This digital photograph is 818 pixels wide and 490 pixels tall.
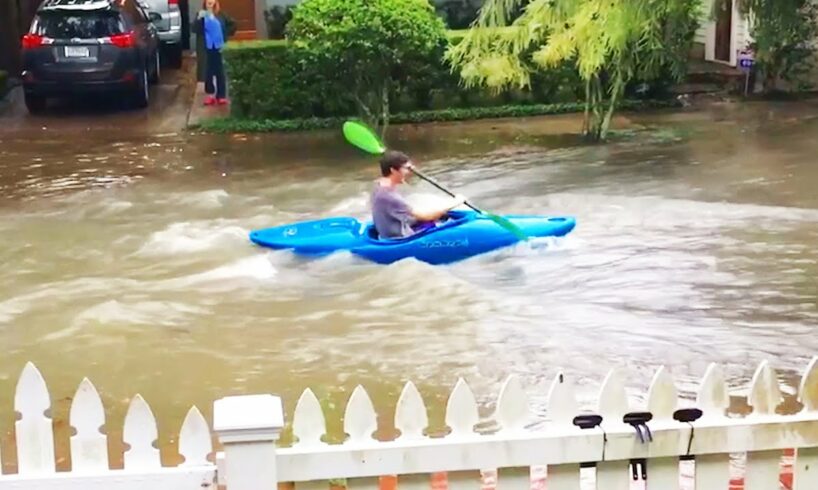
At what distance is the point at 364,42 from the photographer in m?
13.9

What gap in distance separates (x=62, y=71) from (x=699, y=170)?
30.8 ft

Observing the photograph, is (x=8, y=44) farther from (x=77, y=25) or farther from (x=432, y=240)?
(x=432, y=240)

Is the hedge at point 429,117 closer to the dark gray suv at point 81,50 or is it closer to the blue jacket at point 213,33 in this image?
the blue jacket at point 213,33

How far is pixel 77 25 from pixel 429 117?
536cm

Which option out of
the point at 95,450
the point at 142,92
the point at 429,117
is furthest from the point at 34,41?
the point at 95,450

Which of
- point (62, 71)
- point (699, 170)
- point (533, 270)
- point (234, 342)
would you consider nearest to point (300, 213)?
point (533, 270)

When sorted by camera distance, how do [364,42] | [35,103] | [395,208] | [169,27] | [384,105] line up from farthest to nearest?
1. [169,27]
2. [35,103]
3. [384,105]
4. [364,42]
5. [395,208]

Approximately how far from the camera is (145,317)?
7527 millimetres

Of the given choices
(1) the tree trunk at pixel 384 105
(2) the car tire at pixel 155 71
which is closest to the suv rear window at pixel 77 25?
(2) the car tire at pixel 155 71

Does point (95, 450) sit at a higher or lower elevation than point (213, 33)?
lower

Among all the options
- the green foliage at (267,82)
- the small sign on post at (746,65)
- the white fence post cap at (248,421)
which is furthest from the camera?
the small sign on post at (746,65)

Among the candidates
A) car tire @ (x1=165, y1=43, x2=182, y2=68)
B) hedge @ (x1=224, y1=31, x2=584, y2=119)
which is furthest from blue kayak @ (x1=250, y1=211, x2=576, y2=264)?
car tire @ (x1=165, y1=43, x2=182, y2=68)

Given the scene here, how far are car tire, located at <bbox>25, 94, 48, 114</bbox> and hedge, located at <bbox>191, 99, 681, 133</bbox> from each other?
10.2 feet

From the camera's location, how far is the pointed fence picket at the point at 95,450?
9.95 feet
